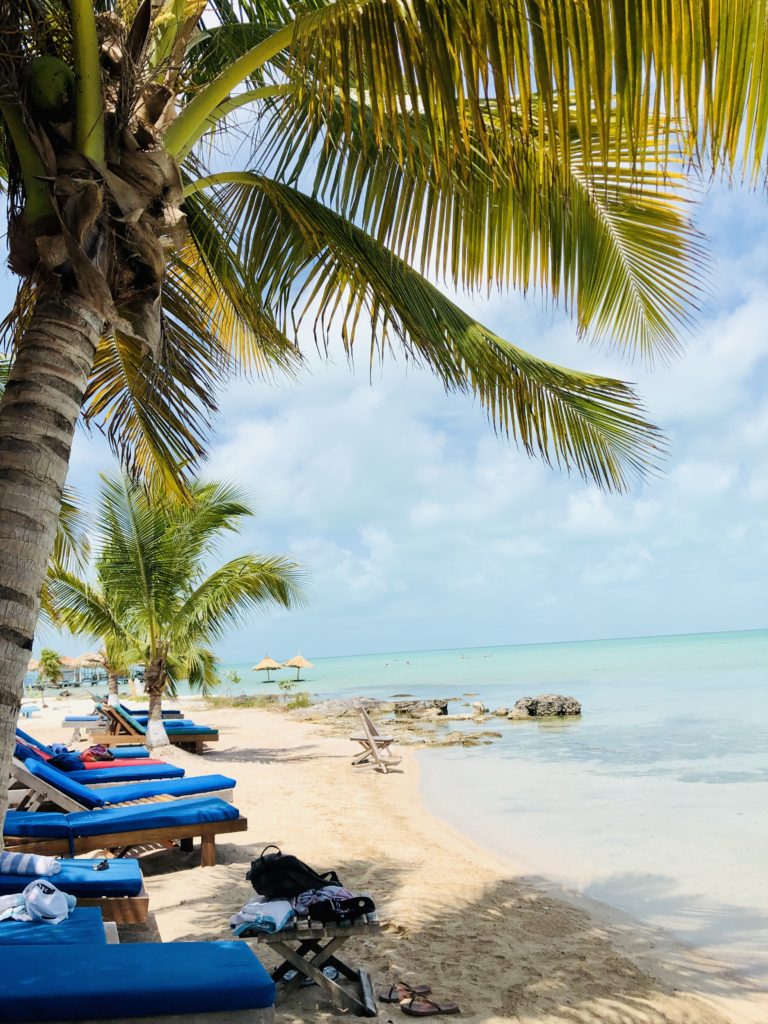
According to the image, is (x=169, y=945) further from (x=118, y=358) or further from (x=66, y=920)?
(x=118, y=358)

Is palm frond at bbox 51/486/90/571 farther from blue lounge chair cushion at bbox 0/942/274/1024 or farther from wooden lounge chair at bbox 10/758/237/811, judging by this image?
blue lounge chair cushion at bbox 0/942/274/1024

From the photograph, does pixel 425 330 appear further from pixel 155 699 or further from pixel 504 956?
pixel 155 699

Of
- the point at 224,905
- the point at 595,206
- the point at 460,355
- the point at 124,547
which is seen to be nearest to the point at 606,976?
the point at 224,905

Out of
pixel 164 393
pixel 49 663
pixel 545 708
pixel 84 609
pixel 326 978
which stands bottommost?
pixel 545 708

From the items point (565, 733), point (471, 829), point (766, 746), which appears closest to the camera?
point (471, 829)

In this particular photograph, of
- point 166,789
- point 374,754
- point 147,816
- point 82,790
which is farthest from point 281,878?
point 374,754

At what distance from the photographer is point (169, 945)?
267 cm

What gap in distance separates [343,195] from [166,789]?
5004mm

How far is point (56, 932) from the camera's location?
3.03m

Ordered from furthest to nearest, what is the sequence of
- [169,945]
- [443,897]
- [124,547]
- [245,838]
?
[124,547] → [245,838] → [443,897] → [169,945]

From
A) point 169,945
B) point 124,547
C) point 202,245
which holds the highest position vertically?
point 202,245

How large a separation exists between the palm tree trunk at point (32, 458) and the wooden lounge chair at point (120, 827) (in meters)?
3.34

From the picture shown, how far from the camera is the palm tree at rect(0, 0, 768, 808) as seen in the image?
2.07 m

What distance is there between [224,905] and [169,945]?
2358 mm
